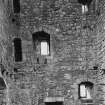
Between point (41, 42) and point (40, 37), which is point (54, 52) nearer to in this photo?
point (41, 42)

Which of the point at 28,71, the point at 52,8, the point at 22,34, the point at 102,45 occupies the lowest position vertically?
the point at 28,71

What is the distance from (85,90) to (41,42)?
2.85m

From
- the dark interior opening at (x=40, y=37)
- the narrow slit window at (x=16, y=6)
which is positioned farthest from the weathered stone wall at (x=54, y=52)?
the narrow slit window at (x=16, y=6)

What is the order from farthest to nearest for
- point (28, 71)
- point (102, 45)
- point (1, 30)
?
point (28, 71) < point (102, 45) < point (1, 30)

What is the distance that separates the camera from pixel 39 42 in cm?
828

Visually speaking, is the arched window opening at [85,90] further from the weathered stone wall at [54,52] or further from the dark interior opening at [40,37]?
the dark interior opening at [40,37]

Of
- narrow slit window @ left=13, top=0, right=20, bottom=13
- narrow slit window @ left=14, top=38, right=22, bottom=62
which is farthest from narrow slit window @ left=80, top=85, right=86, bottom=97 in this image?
narrow slit window @ left=13, top=0, right=20, bottom=13

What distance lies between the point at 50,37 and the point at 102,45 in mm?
2209

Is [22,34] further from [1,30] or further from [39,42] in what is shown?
[1,30]

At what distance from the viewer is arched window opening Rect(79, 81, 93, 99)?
8.10 meters

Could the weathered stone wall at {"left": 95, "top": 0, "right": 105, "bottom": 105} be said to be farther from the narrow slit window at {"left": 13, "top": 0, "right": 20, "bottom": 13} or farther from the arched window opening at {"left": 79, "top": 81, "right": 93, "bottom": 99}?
the narrow slit window at {"left": 13, "top": 0, "right": 20, "bottom": 13}

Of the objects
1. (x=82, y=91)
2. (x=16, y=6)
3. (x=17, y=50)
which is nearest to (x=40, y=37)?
(x=17, y=50)

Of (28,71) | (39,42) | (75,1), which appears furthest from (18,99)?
(75,1)

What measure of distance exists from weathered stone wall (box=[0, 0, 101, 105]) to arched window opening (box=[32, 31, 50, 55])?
230 mm
